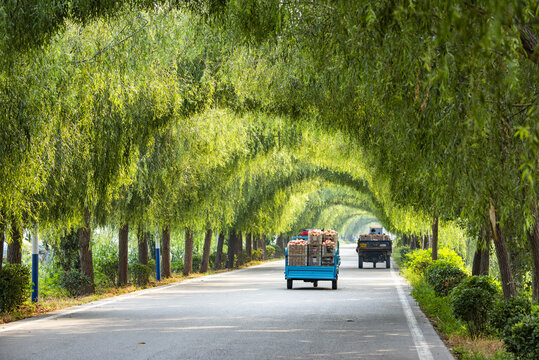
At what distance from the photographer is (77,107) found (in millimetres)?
12922

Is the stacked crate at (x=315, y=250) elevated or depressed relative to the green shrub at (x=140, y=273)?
elevated

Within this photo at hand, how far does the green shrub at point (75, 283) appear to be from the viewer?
20.5 meters

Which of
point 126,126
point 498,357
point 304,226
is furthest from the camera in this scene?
point 304,226

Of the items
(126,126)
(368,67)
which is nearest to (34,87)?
(126,126)

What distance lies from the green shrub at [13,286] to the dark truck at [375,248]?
31.8 metres

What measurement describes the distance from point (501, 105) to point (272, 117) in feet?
38.1

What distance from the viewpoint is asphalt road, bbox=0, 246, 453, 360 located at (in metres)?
10.0

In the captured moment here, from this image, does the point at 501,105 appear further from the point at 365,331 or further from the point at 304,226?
the point at 304,226

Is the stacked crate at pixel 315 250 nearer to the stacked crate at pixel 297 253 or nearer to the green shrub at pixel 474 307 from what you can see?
the stacked crate at pixel 297 253

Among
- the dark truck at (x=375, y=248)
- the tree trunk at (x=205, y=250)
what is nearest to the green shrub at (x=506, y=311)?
the tree trunk at (x=205, y=250)

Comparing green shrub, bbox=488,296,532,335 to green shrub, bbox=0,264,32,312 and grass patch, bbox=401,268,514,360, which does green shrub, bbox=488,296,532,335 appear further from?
green shrub, bbox=0,264,32,312

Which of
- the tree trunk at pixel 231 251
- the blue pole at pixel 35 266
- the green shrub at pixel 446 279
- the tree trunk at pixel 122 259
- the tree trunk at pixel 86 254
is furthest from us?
the tree trunk at pixel 231 251

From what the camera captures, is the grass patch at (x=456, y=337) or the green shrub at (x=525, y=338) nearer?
the green shrub at (x=525, y=338)

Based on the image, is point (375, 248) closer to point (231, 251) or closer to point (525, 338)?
point (231, 251)
